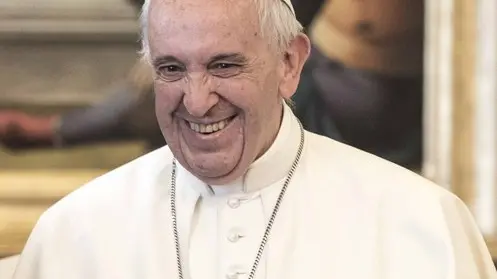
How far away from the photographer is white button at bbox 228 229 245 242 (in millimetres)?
1503

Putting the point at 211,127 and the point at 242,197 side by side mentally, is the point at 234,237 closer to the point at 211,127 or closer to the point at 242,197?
the point at 242,197

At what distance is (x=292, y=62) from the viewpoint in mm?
1499

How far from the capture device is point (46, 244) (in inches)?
63.7

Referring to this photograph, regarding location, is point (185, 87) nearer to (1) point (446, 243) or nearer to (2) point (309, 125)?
(1) point (446, 243)

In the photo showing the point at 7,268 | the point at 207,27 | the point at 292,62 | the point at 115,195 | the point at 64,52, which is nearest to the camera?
the point at 207,27

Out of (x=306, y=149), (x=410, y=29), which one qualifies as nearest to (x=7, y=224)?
(x=306, y=149)

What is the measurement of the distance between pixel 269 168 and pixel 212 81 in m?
0.25

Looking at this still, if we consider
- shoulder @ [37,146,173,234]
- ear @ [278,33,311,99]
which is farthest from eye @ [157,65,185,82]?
shoulder @ [37,146,173,234]

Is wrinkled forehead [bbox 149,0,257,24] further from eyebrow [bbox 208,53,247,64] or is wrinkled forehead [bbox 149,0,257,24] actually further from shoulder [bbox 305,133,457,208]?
shoulder [bbox 305,133,457,208]

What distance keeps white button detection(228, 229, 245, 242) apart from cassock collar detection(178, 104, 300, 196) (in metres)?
0.08

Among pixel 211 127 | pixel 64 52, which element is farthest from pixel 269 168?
pixel 64 52

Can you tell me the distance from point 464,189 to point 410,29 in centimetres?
49

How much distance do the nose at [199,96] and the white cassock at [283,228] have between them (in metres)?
0.21

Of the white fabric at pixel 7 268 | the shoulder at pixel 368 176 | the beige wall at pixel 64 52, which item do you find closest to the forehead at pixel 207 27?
the shoulder at pixel 368 176
